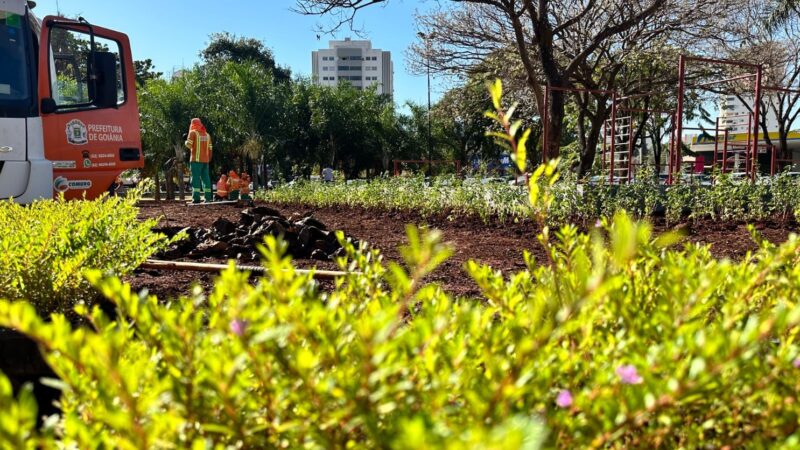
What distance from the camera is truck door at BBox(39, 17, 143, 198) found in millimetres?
6426

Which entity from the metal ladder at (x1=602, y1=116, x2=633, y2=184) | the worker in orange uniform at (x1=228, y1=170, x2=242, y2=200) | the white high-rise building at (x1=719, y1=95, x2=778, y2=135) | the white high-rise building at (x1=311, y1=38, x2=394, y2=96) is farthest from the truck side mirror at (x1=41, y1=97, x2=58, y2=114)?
the white high-rise building at (x1=311, y1=38, x2=394, y2=96)

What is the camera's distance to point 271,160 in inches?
1623

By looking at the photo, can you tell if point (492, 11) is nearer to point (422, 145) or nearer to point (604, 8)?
point (604, 8)

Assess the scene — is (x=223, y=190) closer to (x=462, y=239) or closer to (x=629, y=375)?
(x=462, y=239)

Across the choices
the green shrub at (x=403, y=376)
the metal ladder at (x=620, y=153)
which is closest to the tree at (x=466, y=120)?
the metal ladder at (x=620, y=153)

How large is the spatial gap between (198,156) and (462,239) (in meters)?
8.78

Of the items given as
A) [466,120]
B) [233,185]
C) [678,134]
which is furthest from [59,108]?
[466,120]

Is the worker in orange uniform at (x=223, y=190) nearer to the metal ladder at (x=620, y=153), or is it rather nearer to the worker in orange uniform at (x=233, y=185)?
the worker in orange uniform at (x=233, y=185)

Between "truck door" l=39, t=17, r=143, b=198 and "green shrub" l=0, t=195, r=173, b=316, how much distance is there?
135 inches

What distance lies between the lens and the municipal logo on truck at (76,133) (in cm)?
659

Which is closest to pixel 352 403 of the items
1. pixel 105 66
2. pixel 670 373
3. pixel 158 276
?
pixel 670 373

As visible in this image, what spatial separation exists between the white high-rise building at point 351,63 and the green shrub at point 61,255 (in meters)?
127

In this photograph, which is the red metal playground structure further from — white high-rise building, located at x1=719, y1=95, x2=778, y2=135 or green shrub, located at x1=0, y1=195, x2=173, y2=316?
green shrub, located at x1=0, y1=195, x2=173, y2=316

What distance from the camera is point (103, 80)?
6699 mm
